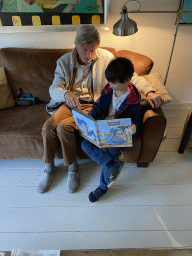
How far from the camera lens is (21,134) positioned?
4.65 ft

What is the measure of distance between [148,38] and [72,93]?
1.03 m

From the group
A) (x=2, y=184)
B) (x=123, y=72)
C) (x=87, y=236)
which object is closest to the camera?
(x=123, y=72)

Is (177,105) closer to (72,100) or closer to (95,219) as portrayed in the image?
(72,100)

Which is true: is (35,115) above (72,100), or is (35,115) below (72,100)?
below

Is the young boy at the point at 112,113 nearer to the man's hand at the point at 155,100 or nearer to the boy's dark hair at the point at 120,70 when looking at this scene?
the boy's dark hair at the point at 120,70

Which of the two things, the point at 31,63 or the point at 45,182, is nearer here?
the point at 45,182

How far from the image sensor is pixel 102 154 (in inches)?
50.9

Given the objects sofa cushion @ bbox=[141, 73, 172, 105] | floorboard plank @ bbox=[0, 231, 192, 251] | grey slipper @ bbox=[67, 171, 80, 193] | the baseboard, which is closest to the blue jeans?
grey slipper @ bbox=[67, 171, 80, 193]

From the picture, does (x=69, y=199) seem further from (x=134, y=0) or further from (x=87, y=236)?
(x=134, y=0)

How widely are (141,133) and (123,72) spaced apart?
505mm

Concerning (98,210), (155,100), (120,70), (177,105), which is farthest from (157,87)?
(98,210)

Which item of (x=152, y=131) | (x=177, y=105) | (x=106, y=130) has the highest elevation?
(x=106, y=130)

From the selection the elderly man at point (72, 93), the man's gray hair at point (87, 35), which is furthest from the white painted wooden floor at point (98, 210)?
the man's gray hair at point (87, 35)

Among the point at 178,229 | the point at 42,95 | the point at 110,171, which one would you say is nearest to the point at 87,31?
the point at 42,95
